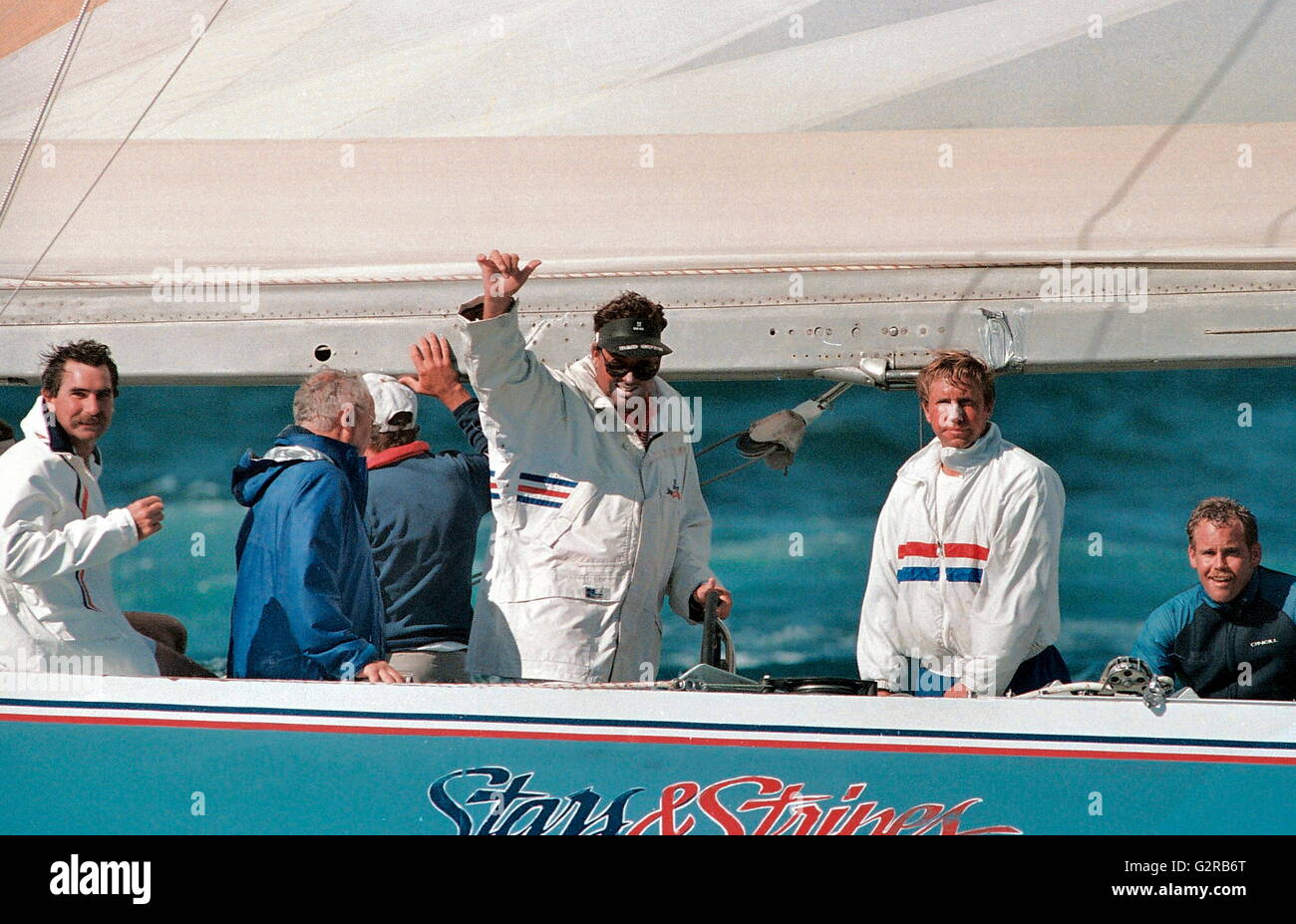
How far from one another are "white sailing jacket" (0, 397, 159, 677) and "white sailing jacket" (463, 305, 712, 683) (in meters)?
0.76

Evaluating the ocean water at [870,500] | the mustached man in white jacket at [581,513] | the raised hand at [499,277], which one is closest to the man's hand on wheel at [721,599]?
the mustached man in white jacket at [581,513]

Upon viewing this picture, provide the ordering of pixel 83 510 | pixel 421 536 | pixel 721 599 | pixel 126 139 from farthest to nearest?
pixel 126 139 < pixel 421 536 < pixel 721 599 < pixel 83 510

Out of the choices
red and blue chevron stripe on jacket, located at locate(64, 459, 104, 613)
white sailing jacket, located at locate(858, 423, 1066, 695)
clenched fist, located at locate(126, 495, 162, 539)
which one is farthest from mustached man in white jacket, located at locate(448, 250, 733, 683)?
red and blue chevron stripe on jacket, located at locate(64, 459, 104, 613)

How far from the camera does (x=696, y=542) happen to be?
347 centimetres

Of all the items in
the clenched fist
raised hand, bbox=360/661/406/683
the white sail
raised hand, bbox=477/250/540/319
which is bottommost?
raised hand, bbox=360/661/406/683

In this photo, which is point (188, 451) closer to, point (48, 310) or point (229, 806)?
point (48, 310)

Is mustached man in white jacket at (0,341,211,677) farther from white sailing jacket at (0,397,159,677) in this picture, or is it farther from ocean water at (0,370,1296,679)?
ocean water at (0,370,1296,679)

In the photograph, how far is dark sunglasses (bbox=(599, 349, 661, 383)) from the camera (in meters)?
3.24

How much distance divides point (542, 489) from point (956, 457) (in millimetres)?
897

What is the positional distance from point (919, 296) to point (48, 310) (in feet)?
8.06

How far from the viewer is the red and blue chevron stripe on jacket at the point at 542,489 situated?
3.27 meters

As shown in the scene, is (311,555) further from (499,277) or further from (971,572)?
(971,572)

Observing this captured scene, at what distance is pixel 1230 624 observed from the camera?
3256mm

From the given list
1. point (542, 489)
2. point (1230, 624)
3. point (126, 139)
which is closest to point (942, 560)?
point (1230, 624)
